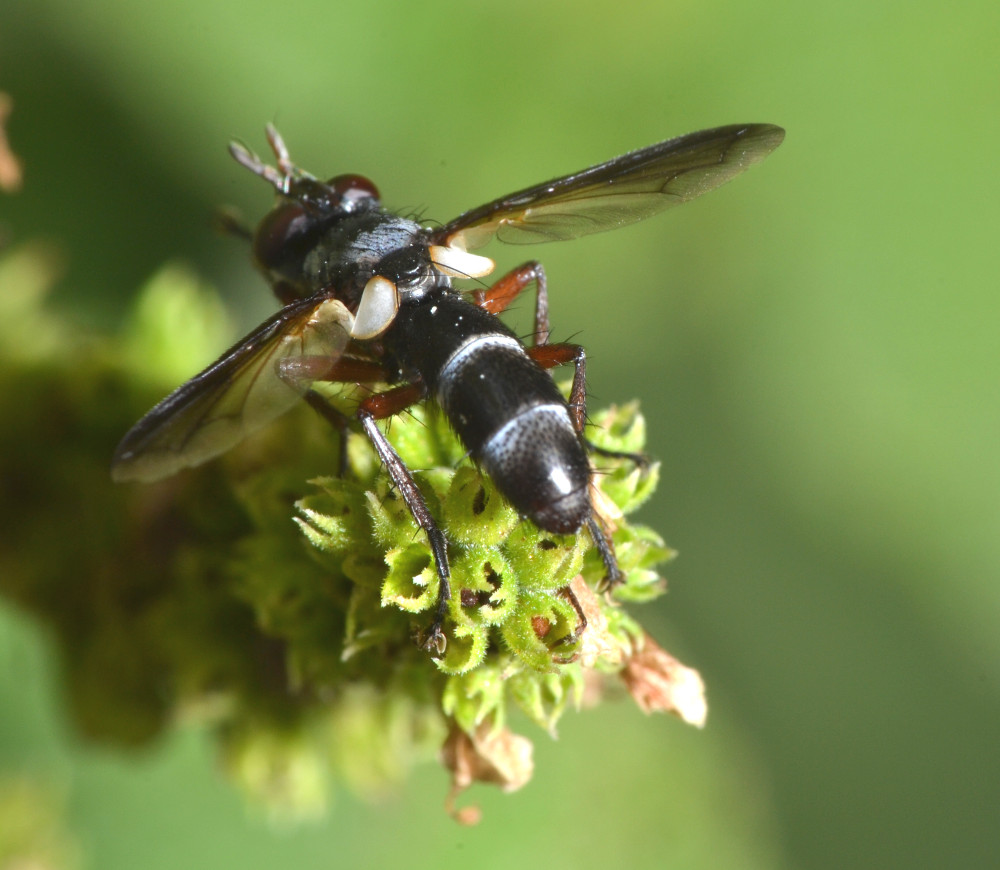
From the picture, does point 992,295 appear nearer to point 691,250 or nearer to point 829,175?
point 829,175

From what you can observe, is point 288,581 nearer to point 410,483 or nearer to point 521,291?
point 410,483

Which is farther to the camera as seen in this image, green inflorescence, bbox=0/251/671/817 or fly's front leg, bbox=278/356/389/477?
fly's front leg, bbox=278/356/389/477

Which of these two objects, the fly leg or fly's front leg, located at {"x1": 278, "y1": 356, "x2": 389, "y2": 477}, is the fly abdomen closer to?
the fly leg

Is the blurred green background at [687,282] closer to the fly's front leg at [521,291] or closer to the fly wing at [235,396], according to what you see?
the fly's front leg at [521,291]

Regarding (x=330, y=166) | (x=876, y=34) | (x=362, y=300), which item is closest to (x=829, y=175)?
(x=876, y=34)

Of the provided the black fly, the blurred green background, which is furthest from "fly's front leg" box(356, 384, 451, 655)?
the blurred green background

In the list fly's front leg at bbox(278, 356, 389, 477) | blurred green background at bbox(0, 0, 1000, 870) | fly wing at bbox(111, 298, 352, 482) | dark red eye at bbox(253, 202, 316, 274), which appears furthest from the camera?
blurred green background at bbox(0, 0, 1000, 870)

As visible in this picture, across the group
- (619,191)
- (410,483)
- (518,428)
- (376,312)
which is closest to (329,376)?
(376,312)
